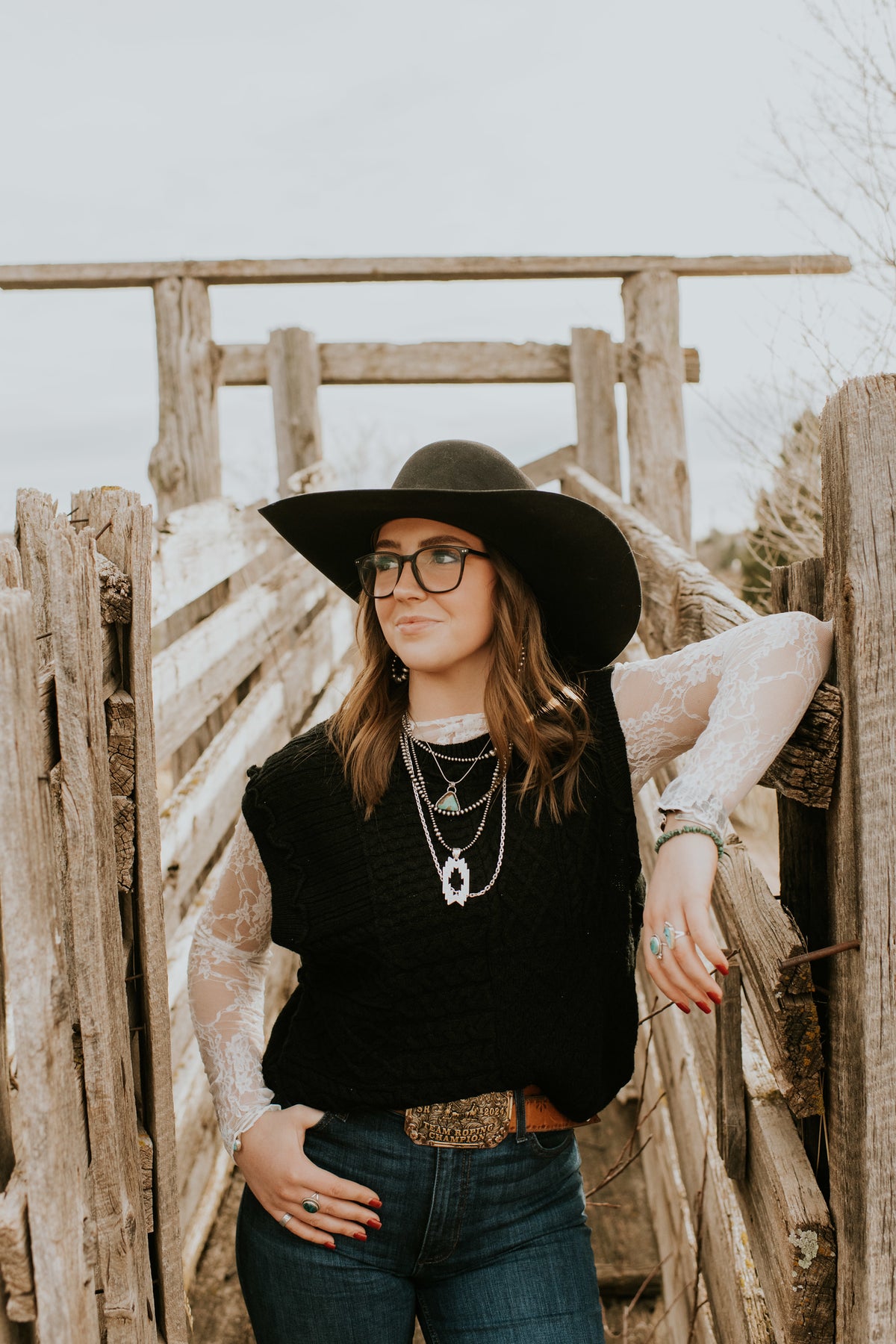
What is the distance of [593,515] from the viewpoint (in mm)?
1809

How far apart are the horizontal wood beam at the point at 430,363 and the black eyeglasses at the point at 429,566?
404 cm

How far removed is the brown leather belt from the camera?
169cm

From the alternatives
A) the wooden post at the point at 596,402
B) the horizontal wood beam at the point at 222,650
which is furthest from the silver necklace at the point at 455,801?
the wooden post at the point at 596,402

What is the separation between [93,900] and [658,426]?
4.98 m

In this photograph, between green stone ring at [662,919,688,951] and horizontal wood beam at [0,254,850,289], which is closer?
green stone ring at [662,919,688,951]

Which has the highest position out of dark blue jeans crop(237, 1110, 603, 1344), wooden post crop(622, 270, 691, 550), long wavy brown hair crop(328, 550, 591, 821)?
wooden post crop(622, 270, 691, 550)

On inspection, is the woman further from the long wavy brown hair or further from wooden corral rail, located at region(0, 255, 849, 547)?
wooden corral rail, located at region(0, 255, 849, 547)

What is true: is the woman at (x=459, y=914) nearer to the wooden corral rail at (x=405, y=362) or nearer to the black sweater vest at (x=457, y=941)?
the black sweater vest at (x=457, y=941)

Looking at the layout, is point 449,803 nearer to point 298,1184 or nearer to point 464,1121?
point 464,1121

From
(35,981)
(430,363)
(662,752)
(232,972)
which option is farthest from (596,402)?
(35,981)

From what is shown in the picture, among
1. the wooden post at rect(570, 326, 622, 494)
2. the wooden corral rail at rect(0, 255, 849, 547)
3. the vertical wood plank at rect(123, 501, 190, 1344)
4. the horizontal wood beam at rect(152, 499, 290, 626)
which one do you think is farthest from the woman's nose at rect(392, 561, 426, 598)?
the wooden post at rect(570, 326, 622, 494)

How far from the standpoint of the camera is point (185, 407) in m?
5.72

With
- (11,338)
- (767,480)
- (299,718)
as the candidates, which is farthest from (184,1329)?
(11,338)

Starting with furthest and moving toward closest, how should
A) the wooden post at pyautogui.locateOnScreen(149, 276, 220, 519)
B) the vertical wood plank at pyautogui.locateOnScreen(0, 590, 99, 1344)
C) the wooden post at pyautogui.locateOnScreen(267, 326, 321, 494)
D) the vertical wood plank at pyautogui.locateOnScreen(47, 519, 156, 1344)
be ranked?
1. the wooden post at pyautogui.locateOnScreen(267, 326, 321, 494)
2. the wooden post at pyautogui.locateOnScreen(149, 276, 220, 519)
3. the vertical wood plank at pyautogui.locateOnScreen(47, 519, 156, 1344)
4. the vertical wood plank at pyautogui.locateOnScreen(0, 590, 99, 1344)
